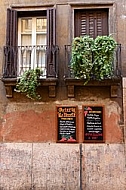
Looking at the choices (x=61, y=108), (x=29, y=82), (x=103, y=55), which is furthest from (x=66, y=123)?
(x=103, y=55)

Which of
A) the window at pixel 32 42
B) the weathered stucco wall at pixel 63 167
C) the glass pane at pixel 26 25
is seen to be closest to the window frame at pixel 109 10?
the window at pixel 32 42

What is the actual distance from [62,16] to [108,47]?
6.29 feet

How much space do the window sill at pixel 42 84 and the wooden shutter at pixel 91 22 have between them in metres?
1.75

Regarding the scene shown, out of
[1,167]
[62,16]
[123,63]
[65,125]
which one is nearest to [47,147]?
[65,125]

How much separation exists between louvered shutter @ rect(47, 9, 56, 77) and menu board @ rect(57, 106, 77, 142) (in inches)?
43.2

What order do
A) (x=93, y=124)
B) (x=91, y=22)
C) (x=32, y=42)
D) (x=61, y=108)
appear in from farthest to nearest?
1. (x=32, y=42)
2. (x=91, y=22)
3. (x=61, y=108)
4. (x=93, y=124)

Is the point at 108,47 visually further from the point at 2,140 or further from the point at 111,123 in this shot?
the point at 2,140

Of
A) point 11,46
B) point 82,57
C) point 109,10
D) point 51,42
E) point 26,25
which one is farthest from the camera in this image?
point 26,25

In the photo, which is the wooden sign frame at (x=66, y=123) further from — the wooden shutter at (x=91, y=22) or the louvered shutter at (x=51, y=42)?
the wooden shutter at (x=91, y=22)

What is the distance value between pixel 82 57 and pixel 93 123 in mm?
1893

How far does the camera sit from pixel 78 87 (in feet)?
32.1

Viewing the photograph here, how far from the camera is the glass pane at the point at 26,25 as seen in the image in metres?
10.4

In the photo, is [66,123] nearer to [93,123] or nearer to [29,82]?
[93,123]

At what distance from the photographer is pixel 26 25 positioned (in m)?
10.5
